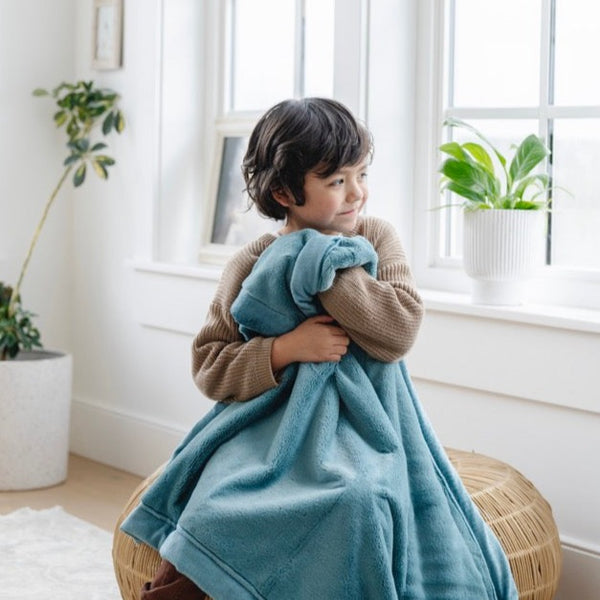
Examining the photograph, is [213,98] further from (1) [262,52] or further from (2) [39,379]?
(2) [39,379]

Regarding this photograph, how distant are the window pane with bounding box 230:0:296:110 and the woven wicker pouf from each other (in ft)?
5.30

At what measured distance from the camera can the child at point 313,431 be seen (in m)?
1.83

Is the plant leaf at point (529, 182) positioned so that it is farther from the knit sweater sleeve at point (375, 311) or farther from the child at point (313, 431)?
the knit sweater sleeve at point (375, 311)

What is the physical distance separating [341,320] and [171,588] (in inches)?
21.2

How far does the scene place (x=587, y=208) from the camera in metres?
2.75

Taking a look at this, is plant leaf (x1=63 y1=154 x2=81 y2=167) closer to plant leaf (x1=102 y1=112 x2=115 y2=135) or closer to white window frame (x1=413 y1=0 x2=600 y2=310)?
plant leaf (x1=102 y1=112 x2=115 y2=135)

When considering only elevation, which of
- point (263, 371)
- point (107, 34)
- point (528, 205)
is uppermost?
point (107, 34)

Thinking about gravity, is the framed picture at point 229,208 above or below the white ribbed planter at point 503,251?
above

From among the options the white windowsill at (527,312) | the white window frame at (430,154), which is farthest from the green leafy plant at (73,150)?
the white windowsill at (527,312)

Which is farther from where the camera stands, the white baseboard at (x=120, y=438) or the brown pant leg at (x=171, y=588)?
the white baseboard at (x=120, y=438)

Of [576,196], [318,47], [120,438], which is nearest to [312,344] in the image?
[576,196]

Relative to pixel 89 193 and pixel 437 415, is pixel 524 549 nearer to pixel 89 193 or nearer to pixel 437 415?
pixel 437 415

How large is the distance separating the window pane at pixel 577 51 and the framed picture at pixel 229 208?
1110 millimetres

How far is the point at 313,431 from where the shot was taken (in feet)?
6.41
